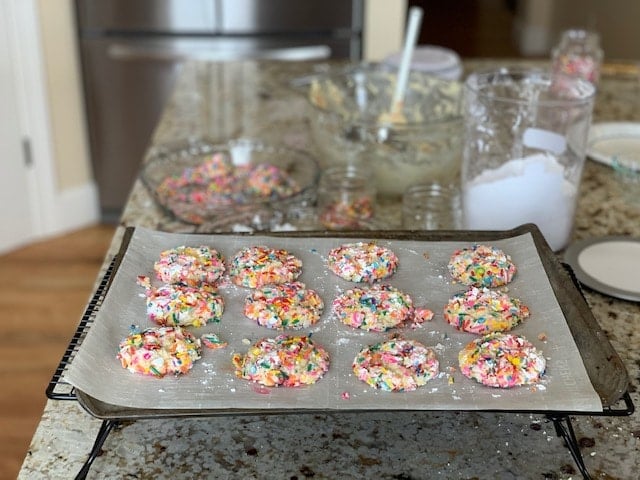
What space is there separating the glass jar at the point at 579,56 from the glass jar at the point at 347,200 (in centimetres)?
69

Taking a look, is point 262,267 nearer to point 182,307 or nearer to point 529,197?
point 182,307

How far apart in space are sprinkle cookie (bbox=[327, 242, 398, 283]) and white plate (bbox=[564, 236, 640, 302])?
308 millimetres

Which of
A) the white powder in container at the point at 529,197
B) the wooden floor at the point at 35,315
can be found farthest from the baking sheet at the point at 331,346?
the wooden floor at the point at 35,315

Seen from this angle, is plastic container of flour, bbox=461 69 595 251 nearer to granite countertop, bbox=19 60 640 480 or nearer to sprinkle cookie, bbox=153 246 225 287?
granite countertop, bbox=19 60 640 480

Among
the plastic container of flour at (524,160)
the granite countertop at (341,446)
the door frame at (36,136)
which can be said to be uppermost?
the plastic container of flour at (524,160)

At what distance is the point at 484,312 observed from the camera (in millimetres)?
1003

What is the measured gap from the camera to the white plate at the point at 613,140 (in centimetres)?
164

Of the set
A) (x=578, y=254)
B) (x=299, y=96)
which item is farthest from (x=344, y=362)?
(x=299, y=96)

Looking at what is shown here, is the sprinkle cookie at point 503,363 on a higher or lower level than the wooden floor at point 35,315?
higher

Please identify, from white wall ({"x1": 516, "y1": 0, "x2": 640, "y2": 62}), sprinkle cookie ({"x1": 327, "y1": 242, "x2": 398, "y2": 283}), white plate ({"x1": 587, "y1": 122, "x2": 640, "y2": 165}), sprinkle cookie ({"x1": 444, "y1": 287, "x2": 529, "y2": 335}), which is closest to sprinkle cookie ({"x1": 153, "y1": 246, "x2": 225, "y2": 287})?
sprinkle cookie ({"x1": 327, "y1": 242, "x2": 398, "y2": 283})

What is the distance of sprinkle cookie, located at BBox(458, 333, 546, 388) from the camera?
0.89 meters

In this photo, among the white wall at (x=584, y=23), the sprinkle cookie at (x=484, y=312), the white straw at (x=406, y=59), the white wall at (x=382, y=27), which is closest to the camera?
the sprinkle cookie at (x=484, y=312)

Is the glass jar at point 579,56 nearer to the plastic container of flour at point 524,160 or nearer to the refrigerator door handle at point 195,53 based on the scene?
the plastic container of flour at point 524,160

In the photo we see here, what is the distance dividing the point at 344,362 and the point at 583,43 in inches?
48.0
